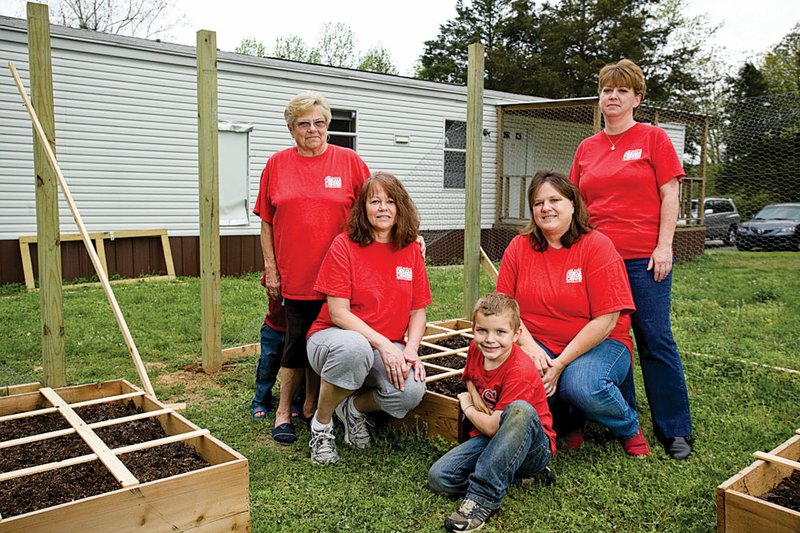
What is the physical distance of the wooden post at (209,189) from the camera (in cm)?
473

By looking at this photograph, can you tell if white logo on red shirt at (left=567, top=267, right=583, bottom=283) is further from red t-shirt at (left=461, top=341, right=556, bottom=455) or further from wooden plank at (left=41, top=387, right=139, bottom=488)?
wooden plank at (left=41, top=387, right=139, bottom=488)

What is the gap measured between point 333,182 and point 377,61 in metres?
33.7

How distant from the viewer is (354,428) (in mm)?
3477

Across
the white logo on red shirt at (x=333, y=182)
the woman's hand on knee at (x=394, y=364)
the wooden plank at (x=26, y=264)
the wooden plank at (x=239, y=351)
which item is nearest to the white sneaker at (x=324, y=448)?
the woman's hand on knee at (x=394, y=364)

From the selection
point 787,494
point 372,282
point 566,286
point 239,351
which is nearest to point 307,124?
point 372,282

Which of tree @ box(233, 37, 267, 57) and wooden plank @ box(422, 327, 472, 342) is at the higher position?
tree @ box(233, 37, 267, 57)

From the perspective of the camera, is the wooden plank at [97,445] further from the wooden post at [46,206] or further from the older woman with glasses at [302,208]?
the older woman with glasses at [302,208]

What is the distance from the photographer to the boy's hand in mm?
2973

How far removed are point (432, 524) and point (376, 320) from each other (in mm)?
1056

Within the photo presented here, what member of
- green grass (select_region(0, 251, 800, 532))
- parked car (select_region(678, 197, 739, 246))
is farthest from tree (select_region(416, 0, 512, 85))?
green grass (select_region(0, 251, 800, 532))

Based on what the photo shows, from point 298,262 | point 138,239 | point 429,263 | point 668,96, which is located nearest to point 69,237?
point 138,239

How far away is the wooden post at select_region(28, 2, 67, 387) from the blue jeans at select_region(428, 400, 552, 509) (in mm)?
2415

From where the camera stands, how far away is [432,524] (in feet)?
8.79

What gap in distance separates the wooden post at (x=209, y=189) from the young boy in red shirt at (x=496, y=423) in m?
2.47
